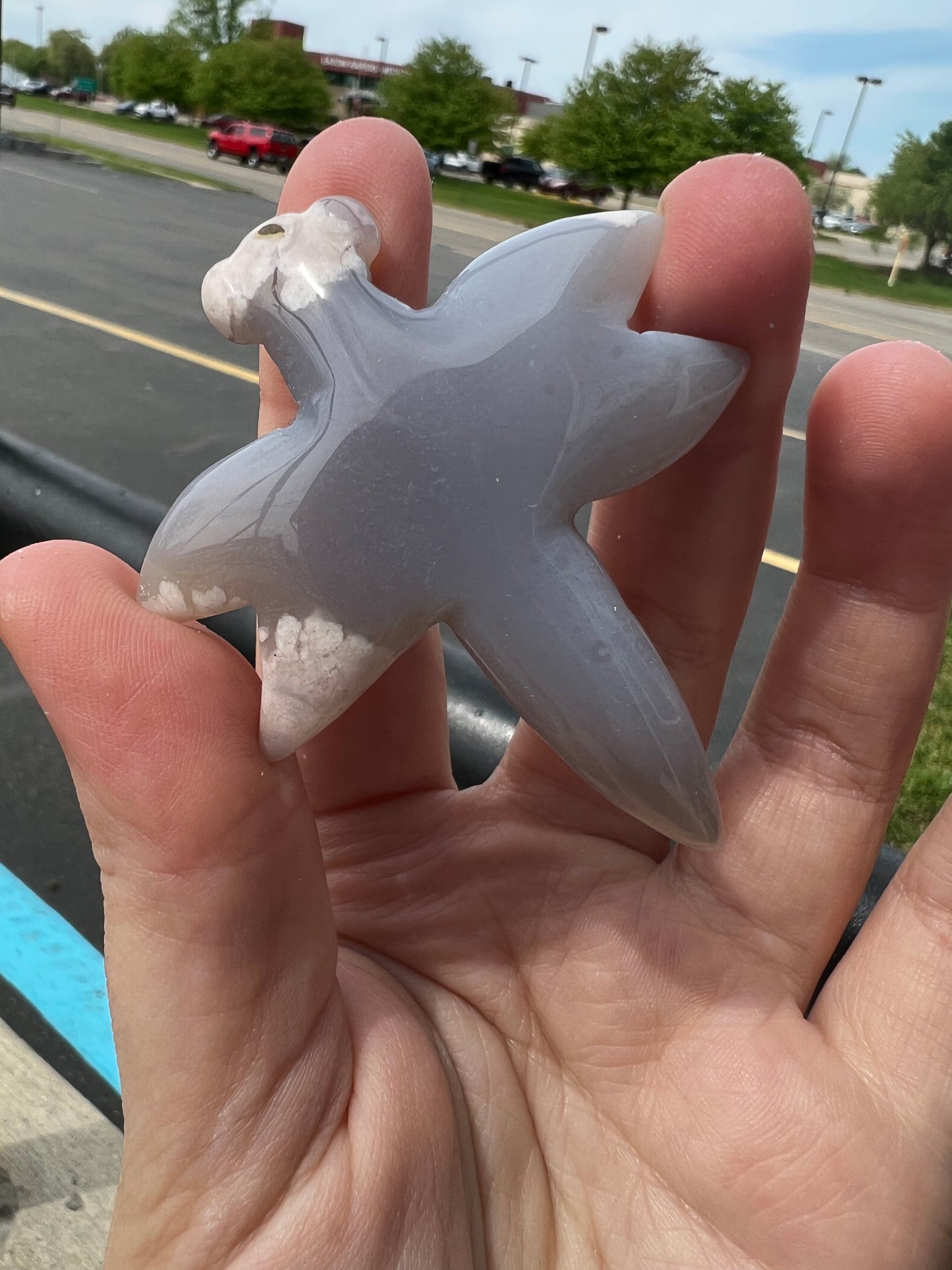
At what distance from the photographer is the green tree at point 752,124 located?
888 cm

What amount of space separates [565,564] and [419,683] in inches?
14.8

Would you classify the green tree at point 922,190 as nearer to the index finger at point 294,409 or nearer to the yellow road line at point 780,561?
the yellow road line at point 780,561

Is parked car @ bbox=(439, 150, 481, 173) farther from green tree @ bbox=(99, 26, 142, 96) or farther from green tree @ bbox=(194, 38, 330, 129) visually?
green tree @ bbox=(99, 26, 142, 96)

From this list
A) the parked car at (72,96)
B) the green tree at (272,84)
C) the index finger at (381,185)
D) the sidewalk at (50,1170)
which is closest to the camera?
the index finger at (381,185)

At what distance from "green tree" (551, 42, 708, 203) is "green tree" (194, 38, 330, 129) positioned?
10763mm

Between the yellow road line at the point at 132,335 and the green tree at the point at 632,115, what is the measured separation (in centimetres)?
866

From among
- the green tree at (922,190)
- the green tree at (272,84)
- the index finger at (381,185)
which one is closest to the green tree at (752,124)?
the green tree at (922,190)

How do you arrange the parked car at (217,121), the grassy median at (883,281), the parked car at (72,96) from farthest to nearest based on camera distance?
the parked car at (72,96), the parked car at (217,121), the grassy median at (883,281)

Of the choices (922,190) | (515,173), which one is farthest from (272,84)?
(922,190)

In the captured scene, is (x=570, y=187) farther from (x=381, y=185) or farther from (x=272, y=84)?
(x=381, y=185)

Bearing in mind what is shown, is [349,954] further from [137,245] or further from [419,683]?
[137,245]

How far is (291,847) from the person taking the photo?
0.89 meters

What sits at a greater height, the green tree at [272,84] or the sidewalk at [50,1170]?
the green tree at [272,84]

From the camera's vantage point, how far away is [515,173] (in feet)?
62.0
